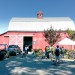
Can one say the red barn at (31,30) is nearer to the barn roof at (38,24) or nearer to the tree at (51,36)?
the barn roof at (38,24)

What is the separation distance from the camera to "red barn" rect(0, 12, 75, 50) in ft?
212

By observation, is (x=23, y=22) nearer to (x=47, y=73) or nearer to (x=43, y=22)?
(x=43, y=22)

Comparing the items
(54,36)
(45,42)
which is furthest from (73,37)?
(45,42)

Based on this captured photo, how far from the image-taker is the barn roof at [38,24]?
223ft

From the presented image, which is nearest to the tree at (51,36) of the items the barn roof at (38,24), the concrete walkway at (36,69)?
the barn roof at (38,24)

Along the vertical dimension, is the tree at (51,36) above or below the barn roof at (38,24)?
below

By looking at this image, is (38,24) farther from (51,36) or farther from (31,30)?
(51,36)

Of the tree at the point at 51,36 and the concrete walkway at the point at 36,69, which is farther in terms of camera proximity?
the tree at the point at 51,36

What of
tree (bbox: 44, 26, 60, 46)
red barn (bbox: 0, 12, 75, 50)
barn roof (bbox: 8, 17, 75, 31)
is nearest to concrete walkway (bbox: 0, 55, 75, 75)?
tree (bbox: 44, 26, 60, 46)

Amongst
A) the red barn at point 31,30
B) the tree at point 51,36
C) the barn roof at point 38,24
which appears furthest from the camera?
the barn roof at point 38,24

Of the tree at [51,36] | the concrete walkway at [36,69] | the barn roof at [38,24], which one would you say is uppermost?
the barn roof at [38,24]

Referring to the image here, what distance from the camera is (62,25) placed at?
2726 inches

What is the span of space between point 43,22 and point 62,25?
469cm

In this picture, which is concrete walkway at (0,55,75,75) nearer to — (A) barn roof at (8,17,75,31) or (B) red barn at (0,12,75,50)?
(B) red barn at (0,12,75,50)
